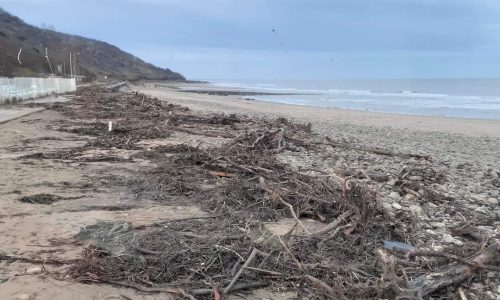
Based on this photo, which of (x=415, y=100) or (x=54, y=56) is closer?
(x=415, y=100)

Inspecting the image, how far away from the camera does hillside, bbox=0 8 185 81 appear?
6249 centimetres

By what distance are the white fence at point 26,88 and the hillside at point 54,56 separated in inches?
615

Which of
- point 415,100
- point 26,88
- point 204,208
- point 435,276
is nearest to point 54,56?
point 415,100

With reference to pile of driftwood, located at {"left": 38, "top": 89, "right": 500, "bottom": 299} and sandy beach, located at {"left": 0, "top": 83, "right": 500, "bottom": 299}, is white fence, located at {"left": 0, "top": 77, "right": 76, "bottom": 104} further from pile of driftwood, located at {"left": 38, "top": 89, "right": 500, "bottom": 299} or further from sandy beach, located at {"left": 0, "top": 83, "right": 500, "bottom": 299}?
pile of driftwood, located at {"left": 38, "top": 89, "right": 500, "bottom": 299}

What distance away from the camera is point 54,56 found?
94.1 meters

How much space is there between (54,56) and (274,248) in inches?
3901

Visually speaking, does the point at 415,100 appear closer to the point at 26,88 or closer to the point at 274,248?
the point at 26,88

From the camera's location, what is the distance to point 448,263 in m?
4.11

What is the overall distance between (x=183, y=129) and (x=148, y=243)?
31.2ft

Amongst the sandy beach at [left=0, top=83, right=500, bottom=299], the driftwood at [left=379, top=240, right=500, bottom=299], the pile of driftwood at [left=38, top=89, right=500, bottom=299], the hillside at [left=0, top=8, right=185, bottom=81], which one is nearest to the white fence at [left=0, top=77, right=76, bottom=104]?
the sandy beach at [left=0, top=83, right=500, bottom=299]

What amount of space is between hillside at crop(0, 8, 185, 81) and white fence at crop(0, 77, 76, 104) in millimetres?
15633

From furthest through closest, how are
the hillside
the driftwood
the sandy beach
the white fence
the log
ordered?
1. the hillside
2. the white fence
3. the sandy beach
4. the log
5. the driftwood

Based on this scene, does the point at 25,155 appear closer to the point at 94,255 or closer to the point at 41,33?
the point at 94,255

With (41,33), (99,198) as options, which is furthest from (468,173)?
(41,33)
